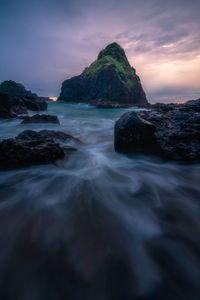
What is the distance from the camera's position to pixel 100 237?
5.16 ft

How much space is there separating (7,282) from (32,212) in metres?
0.86

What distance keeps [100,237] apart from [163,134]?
9.97 feet

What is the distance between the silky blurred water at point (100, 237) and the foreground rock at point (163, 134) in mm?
696

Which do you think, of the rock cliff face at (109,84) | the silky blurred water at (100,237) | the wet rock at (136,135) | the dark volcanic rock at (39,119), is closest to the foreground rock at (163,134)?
the wet rock at (136,135)

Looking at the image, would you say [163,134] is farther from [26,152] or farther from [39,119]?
[39,119]

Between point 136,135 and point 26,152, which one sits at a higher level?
point 136,135

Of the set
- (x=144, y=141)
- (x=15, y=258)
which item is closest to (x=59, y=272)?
(x=15, y=258)

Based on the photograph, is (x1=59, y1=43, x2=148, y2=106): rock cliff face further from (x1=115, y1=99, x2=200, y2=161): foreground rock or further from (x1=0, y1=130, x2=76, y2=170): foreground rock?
(x1=0, y1=130, x2=76, y2=170): foreground rock

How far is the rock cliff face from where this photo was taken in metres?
69.4

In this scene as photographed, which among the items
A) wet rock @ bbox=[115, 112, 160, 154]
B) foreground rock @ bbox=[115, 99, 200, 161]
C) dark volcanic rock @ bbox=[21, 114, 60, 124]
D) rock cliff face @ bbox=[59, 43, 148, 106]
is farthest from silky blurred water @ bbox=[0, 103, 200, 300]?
rock cliff face @ bbox=[59, 43, 148, 106]

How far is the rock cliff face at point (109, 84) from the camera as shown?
69.4 metres

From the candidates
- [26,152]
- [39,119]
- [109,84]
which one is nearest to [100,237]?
[26,152]

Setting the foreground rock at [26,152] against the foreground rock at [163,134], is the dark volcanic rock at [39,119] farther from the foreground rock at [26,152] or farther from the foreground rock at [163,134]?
the foreground rock at [163,134]

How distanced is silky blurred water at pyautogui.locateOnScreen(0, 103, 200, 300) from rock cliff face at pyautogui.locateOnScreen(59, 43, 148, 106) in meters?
63.4
